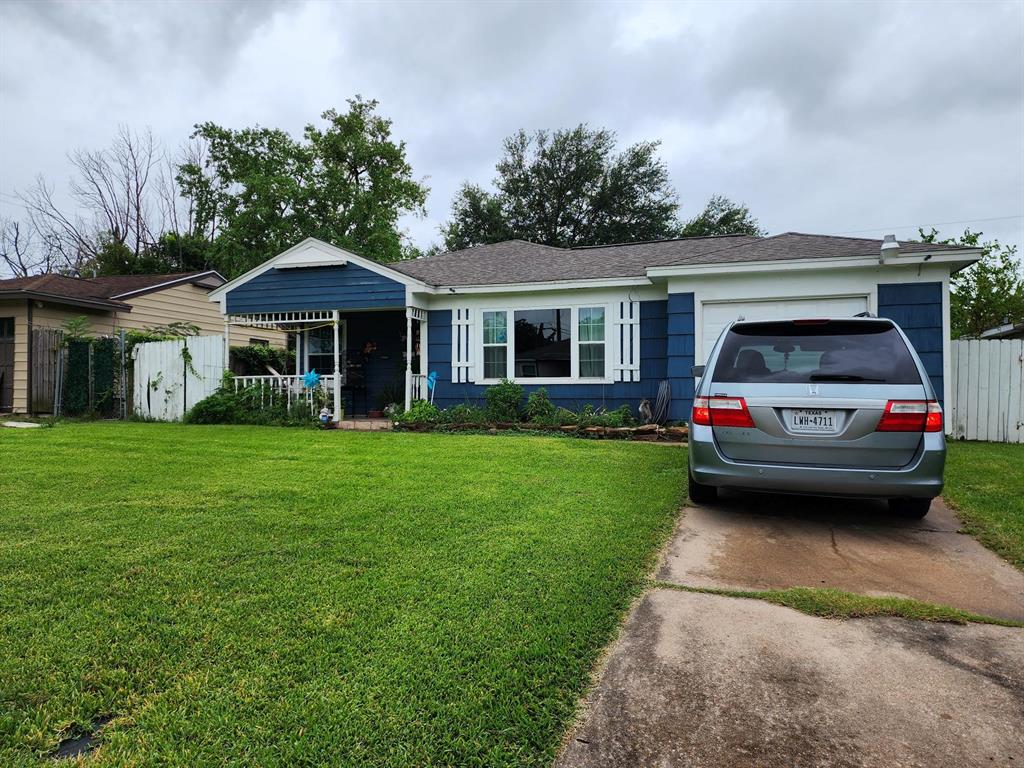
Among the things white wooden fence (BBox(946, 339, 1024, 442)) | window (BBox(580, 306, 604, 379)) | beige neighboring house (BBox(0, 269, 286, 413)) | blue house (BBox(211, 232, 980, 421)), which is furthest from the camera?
beige neighboring house (BBox(0, 269, 286, 413))

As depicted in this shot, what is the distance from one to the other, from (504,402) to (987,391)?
7.87 m

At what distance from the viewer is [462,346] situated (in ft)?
37.4

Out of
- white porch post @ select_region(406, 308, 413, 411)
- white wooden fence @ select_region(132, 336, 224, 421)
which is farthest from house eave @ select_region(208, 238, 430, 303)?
white wooden fence @ select_region(132, 336, 224, 421)

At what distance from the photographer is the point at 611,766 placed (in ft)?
5.08

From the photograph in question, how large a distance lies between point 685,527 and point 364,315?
10670 millimetres

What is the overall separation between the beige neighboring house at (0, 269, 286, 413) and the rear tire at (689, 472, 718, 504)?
13.5m

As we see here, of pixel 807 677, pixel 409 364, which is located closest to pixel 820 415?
pixel 807 677

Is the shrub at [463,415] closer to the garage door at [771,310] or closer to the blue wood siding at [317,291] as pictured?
the blue wood siding at [317,291]

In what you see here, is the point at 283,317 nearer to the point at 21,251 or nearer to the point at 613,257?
the point at 613,257

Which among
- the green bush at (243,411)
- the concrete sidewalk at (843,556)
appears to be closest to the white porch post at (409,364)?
the green bush at (243,411)

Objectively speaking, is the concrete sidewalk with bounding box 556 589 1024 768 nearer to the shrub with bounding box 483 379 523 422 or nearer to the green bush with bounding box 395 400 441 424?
the shrub with bounding box 483 379 523 422

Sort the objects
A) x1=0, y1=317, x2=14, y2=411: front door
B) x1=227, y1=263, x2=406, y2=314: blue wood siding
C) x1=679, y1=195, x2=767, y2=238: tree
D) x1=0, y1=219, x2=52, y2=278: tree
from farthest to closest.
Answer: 1. x1=679, y1=195, x2=767, y2=238: tree
2. x1=0, y1=219, x2=52, y2=278: tree
3. x1=0, y1=317, x2=14, y2=411: front door
4. x1=227, y1=263, x2=406, y2=314: blue wood siding

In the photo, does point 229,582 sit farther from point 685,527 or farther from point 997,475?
point 997,475

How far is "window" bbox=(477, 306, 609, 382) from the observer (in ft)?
35.0
